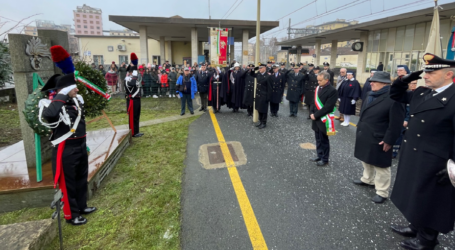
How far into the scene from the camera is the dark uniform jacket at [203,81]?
10.1 meters

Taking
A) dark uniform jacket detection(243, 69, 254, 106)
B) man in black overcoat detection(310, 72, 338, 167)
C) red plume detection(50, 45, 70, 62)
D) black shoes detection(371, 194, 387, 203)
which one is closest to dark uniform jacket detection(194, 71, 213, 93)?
dark uniform jacket detection(243, 69, 254, 106)

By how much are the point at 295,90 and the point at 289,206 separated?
6.64 meters

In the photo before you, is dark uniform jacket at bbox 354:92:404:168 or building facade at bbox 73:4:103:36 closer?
dark uniform jacket at bbox 354:92:404:168

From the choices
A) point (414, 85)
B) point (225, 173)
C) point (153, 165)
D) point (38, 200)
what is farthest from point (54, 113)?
point (414, 85)

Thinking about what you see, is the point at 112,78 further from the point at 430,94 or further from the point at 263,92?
the point at 430,94

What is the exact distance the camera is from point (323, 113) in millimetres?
4809

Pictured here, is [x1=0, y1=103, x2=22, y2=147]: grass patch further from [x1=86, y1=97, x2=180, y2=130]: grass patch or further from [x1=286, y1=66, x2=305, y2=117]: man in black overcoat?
[x1=286, y1=66, x2=305, y2=117]: man in black overcoat

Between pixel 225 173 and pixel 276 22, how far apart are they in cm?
1639

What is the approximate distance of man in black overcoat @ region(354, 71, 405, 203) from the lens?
3.52 metres

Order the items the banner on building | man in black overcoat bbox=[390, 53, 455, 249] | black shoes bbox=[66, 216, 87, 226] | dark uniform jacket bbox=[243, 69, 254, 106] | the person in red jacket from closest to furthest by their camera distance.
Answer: man in black overcoat bbox=[390, 53, 455, 249], black shoes bbox=[66, 216, 87, 226], dark uniform jacket bbox=[243, 69, 254, 106], the banner on building, the person in red jacket

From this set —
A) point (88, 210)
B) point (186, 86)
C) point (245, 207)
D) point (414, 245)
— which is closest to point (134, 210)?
point (88, 210)

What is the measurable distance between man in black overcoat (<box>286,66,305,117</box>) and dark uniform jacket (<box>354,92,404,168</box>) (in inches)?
221

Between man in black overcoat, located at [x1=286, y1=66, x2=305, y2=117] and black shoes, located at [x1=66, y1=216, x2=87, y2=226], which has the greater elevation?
man in black overcoat, located at [x1=286, y1=66, x2=305, y2=117]

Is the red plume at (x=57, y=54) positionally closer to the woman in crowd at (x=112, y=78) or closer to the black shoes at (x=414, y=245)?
the black shoes at (x=414, y=245)
